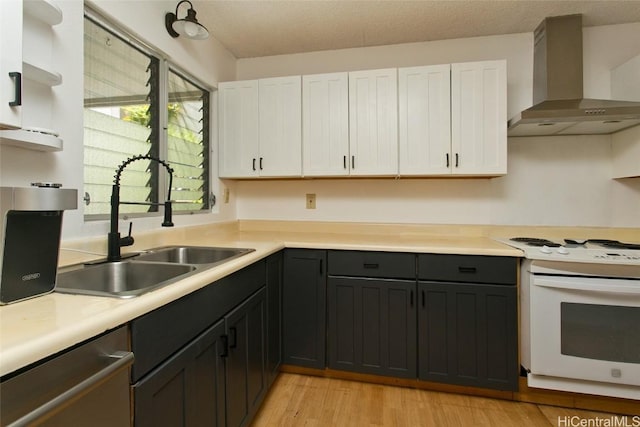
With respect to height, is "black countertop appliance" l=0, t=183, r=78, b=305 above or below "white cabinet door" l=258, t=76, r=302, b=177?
below

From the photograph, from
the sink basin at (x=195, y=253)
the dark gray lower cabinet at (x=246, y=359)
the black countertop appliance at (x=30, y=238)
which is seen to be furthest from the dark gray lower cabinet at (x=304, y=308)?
the black countertop appliance at (x=30, y=238)

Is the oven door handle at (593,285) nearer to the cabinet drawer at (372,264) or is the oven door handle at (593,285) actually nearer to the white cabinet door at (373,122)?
the cabinet drawer at (372,264)

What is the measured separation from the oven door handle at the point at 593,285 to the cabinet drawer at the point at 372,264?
669 millimetres

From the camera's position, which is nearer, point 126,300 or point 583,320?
point 126,300

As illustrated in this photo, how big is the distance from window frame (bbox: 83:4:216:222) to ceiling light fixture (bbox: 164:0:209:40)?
0.17 metres

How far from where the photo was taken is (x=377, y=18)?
7.04 feet

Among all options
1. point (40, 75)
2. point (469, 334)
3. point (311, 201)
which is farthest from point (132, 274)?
point (469, 334)

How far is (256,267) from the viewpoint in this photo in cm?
167

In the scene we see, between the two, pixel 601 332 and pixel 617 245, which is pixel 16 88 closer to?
pixel 601 332

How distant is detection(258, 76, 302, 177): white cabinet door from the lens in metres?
2.33

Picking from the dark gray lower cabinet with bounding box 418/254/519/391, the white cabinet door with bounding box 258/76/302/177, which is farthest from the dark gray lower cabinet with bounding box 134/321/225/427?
the white cabinet door with bounding box 258/76/302/177

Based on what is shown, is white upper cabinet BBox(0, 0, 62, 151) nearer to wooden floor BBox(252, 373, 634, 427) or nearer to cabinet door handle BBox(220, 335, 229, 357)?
cabinet door handle BBox(220, 335, 229, 357)

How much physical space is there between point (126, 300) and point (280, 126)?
1750mm

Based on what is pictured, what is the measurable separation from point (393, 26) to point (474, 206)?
1.43 metres
